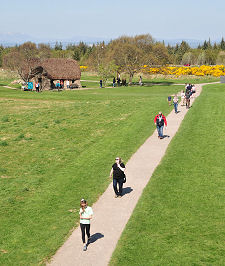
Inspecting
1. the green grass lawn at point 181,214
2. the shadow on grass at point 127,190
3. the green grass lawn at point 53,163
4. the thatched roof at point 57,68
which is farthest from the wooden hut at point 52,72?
the shadow on grass at point 127,190

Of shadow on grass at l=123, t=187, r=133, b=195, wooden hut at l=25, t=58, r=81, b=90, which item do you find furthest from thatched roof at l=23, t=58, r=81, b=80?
shadow on grass at l=123, t=187, r=133, b=195

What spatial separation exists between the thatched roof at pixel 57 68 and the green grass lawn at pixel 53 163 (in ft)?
78.8

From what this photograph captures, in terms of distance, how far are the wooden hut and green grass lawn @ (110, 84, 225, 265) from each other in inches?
1735

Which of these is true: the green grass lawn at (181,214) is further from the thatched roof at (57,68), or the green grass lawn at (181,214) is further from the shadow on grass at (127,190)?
the thatched roof at (57,68)

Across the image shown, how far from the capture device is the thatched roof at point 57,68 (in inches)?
2386

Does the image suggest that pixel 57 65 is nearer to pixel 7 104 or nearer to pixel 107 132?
pixel 7 104

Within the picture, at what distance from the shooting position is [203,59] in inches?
5236

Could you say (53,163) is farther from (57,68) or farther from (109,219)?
(57,68)

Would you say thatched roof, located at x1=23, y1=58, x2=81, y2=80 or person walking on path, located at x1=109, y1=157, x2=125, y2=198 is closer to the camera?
person walking on path, located at x1=109, y1=157, x2=125, y2=198

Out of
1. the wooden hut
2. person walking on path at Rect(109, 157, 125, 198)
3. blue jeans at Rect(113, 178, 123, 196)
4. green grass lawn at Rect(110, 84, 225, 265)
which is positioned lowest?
green grass lawn at Rect(110, 84, 225, 265)

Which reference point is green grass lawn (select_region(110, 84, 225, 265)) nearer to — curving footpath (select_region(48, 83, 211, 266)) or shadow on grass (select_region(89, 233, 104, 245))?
curving footpath (select_region(48, 83, 211, 266))

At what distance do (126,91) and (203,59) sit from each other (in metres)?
85.3

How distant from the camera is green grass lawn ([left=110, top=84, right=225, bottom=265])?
391 inches

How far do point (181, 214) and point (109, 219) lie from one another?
2.69 m
